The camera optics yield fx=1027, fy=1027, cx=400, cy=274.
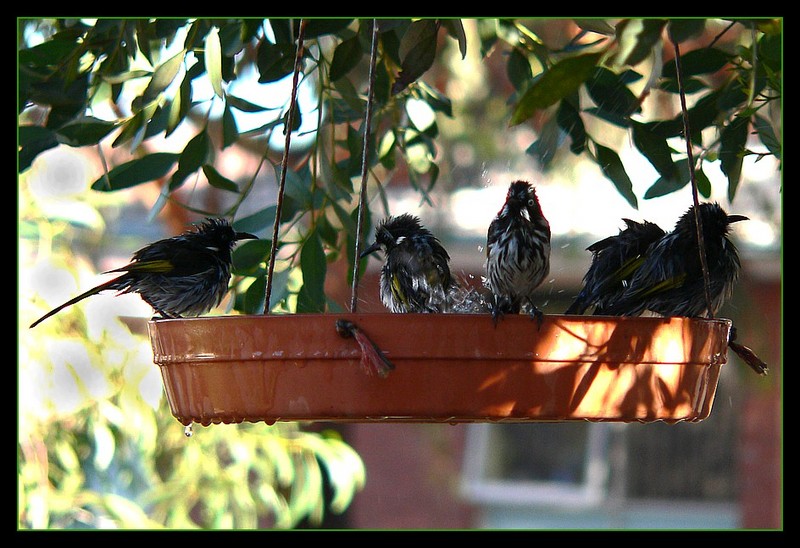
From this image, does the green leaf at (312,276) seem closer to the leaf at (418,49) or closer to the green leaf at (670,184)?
the leaf at (418,49)

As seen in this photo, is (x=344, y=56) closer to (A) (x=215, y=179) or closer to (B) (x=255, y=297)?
(A) (x=215, y=179)

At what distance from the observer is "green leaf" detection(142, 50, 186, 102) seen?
2.53 m

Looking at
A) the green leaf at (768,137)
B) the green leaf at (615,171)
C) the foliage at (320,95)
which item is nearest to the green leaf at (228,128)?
the foliage at (320,95)

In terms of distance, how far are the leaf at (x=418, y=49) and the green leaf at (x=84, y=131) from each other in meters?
0.91

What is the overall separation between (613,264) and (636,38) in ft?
5.28

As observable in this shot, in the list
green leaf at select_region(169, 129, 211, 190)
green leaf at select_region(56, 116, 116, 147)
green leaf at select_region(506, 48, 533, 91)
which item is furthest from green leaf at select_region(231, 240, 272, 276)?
green leaf at select_region(506, 48, 533, 91)

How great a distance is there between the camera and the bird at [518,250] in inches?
107

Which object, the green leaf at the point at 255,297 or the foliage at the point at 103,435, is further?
the foliage at the point at 103,435

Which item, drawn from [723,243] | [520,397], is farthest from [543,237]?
[520,397]

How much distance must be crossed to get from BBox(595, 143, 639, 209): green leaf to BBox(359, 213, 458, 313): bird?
53cm

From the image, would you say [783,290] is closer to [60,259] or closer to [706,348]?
[706,348]

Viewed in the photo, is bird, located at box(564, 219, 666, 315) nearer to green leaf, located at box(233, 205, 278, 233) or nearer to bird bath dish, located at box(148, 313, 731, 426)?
bird bath dish, located at box(148, 313, 731, 426)

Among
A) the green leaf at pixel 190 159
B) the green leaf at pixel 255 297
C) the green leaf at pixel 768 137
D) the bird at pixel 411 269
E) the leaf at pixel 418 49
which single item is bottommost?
the green leaf at pixel 255 297

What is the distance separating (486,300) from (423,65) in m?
0.96
